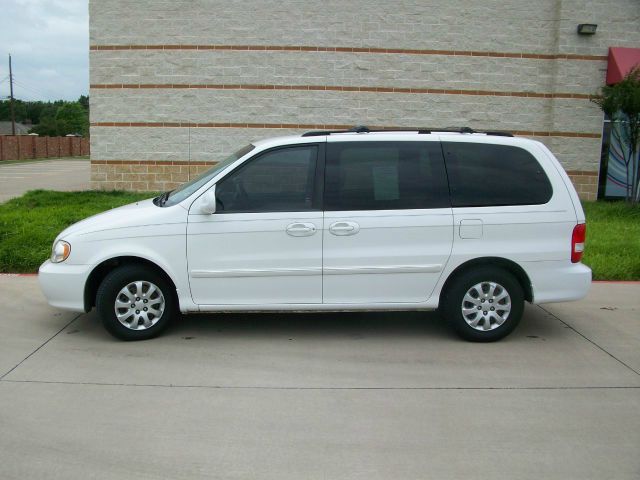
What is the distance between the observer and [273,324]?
692 cm

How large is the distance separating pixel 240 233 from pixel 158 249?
2.39 feet

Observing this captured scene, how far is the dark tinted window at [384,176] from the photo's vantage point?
624cm

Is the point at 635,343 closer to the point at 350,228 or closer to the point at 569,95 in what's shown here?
the point at 350,228

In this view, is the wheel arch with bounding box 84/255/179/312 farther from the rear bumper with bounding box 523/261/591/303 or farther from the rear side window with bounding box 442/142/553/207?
the rear bumper with bounding box 523/261/591/303

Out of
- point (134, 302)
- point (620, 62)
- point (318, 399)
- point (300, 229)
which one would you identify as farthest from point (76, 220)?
point (620, 62)

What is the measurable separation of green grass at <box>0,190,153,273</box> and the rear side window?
5719 mm

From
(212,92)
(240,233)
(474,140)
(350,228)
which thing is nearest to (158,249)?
(240,233)

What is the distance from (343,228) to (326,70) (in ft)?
28.9

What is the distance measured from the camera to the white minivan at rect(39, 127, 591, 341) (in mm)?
6129

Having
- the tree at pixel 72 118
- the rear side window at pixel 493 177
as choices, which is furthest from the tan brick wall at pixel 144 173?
the tree at pixel 72 118

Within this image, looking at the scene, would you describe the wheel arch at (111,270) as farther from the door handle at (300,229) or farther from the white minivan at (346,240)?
the door handle at (300,229)

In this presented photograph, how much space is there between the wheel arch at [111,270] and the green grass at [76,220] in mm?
3232

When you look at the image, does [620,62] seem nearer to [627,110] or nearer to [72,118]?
[627,110]

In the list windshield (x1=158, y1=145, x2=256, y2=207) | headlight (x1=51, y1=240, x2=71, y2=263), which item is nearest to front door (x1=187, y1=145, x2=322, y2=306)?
windshield (x1=158, y1=145, x2=256, y2=207)
